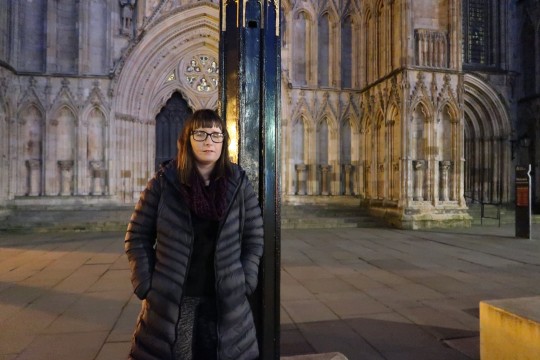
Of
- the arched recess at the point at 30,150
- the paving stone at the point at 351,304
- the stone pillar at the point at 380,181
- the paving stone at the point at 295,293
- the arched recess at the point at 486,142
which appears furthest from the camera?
the arched recess at the point at 486,142

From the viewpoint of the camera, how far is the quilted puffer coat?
169 centimetres

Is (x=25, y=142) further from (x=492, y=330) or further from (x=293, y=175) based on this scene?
(x=492, y=330)

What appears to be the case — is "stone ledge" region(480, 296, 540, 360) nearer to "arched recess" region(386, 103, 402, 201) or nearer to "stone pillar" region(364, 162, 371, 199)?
"arched recess" region(386, 103, 402, 201)

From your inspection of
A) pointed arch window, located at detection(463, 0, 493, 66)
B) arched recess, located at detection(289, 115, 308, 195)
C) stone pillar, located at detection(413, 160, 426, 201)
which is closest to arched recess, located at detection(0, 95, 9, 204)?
arched recess, located at detection(289, 115, 308, 195)

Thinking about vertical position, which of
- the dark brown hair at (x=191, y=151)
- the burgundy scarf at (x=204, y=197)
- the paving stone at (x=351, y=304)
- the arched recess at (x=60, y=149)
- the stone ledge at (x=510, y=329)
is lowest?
the paving stone at (x=351, y=304)

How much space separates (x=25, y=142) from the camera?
1222cm

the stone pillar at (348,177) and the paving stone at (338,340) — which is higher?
the stone pillar at (348,177)

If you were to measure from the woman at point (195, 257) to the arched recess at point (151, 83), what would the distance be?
465 inches

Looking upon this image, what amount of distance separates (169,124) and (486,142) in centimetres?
1261

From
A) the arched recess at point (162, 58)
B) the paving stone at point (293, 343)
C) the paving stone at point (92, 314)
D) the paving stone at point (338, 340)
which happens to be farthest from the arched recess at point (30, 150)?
the paving stone at point (338, 340)

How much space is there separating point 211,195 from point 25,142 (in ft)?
42.3

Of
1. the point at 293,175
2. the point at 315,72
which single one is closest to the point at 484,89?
the point at 315,72

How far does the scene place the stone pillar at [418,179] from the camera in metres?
11.8

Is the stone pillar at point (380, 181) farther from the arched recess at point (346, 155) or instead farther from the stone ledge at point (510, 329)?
the stone ledge at point (510, 329)
